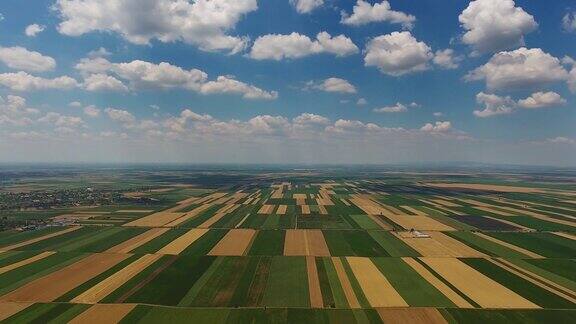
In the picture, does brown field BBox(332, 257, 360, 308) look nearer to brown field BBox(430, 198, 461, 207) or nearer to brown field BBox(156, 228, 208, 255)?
brown field BBox(156, 228, 208, 255)

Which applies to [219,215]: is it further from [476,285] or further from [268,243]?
[476,285]

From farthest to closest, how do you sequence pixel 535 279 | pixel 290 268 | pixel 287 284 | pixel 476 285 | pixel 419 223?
pixel 419 223
pixel 290 268
pixel 535 279
pixel 287 284
pixel 476 285

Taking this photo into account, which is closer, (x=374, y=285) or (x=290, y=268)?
(x=374, y=285)

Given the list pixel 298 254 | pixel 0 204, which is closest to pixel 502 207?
pixel 298 254

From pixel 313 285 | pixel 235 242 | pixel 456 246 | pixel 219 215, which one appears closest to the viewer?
pixel 313 285

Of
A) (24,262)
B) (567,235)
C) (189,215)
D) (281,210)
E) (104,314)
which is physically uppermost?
(281,210)

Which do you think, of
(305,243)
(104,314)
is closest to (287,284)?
(104,314)
